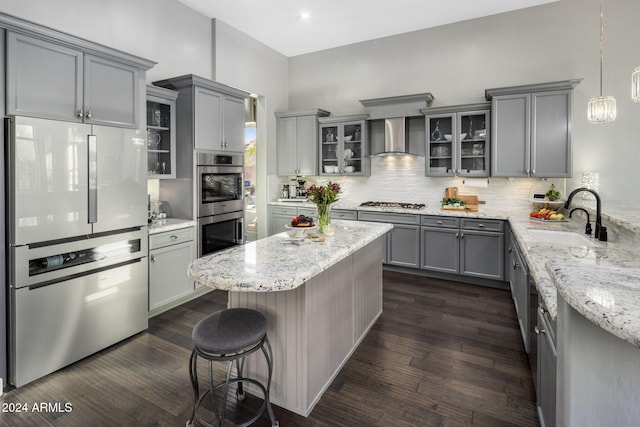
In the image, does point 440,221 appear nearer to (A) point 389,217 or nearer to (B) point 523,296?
(A) point 389,217

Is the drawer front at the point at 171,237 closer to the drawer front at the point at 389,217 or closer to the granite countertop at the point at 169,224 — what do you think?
the granite countertop at the point at 169,224

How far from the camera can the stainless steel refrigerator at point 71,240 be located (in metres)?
2.37

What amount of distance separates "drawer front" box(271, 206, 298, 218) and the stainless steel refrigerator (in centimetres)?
286

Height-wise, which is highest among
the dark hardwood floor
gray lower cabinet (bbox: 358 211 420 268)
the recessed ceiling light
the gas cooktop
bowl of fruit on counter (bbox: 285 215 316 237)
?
the recessed ceiling light

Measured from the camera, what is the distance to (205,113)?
4105 mm

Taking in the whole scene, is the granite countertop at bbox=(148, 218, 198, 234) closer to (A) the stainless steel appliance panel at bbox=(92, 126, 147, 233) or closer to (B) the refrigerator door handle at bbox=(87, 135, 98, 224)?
(A) the stainless steel appliance panel at bbox=(92, 126, 147, 233)

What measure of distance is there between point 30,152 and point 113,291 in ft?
4.14

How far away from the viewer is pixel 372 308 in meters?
3.37

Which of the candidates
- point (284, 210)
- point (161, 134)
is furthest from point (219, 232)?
point (284, 210)

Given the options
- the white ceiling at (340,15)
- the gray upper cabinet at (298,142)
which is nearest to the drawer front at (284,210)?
the gray upper cabinet at (298,142)

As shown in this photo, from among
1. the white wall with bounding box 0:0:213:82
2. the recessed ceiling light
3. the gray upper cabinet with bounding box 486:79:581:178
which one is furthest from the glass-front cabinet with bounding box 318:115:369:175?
the white wall with bounding box 0:0:213:82

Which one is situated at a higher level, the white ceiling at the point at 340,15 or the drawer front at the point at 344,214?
the white ceiling at the point at 340,15

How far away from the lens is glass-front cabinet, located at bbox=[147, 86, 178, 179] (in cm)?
381

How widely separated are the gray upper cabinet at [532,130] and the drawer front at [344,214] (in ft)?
6.63
